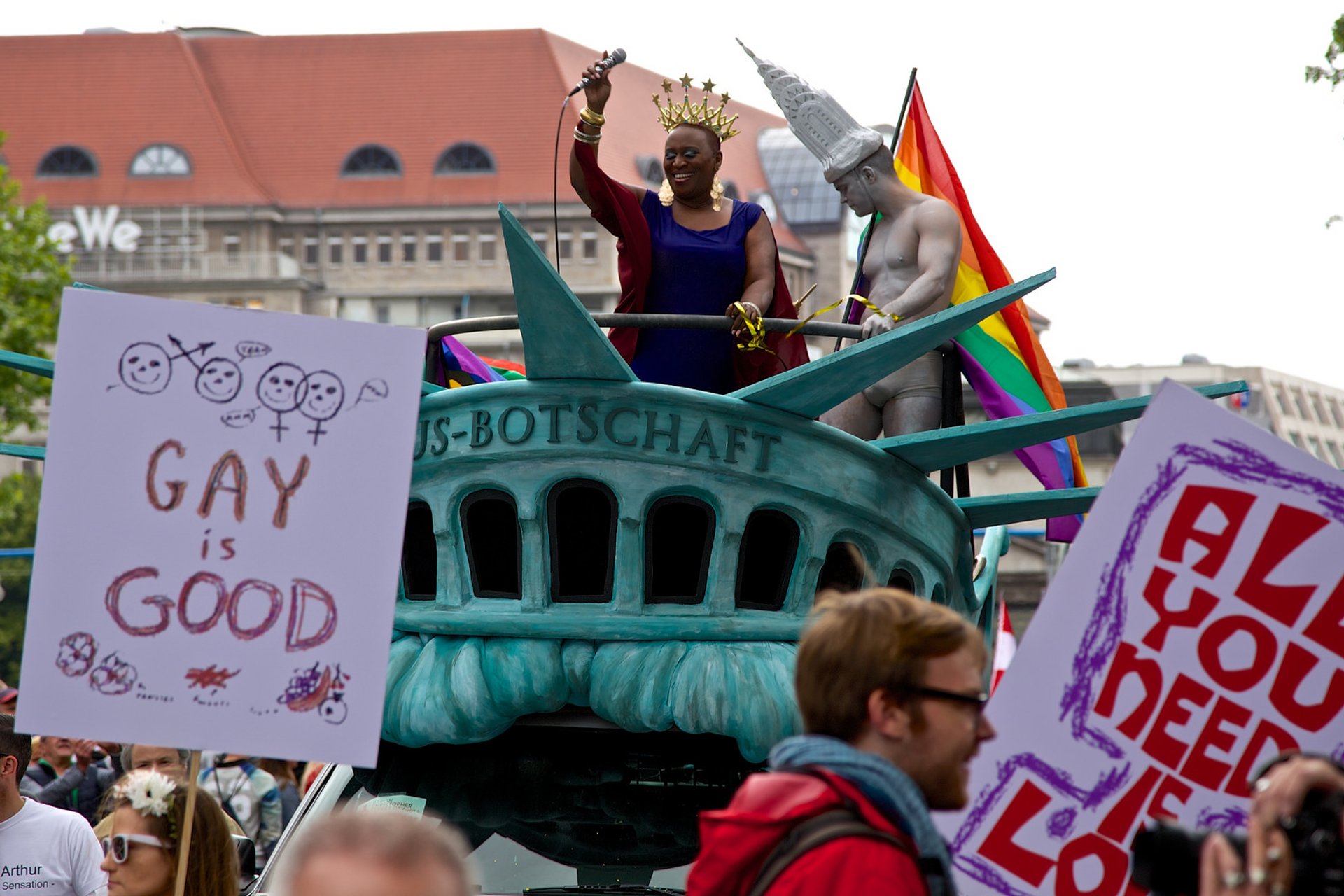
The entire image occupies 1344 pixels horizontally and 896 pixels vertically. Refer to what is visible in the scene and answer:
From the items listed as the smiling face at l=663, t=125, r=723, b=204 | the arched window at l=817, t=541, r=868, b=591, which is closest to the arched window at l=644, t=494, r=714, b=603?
the arched window at l=817, t=541, r=868, b=591

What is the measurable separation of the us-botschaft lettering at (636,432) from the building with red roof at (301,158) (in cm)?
7103

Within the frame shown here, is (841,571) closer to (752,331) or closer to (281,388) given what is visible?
(752,331)

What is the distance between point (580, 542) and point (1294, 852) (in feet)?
12.2

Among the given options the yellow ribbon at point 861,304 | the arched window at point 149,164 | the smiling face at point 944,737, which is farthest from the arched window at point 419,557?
the arched window at point 149,164

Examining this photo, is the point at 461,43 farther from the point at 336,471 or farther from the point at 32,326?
the point at 336,471

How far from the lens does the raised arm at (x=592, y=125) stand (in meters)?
6.77

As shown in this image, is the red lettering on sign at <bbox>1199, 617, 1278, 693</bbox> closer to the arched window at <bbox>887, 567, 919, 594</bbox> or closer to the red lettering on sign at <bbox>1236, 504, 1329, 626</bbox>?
the red lettering on sign at <bbox>1236, 504, 1329, 626</bbox>

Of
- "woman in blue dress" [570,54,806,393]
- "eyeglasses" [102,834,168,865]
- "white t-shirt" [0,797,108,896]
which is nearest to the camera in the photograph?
"eyeglasses" [102,834,168,865]

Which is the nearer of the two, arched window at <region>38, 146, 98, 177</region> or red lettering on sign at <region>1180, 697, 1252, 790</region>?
red lettering on sign at <region>1180, 697, 1252, 790</region>

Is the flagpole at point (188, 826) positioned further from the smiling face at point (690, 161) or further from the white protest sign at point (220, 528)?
the smiling face at point (690, 161)

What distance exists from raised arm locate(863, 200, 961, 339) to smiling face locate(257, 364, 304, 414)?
9.69ft

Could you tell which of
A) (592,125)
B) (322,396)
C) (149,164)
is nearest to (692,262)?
(592,125)

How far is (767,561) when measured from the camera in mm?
6527

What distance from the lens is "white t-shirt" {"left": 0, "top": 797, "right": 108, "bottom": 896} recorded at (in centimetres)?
613
